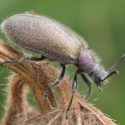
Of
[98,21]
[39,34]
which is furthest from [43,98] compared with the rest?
[98,21]

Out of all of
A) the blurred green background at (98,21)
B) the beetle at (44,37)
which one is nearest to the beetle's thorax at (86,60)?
the beetle at (44,37)

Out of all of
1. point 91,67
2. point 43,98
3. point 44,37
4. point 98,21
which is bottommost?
point 43,98

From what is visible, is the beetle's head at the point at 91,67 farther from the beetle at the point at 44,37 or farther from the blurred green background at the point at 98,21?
the blurred green background at the point at 98,21

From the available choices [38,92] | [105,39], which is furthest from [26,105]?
[105,39]

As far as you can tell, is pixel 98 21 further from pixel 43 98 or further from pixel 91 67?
pixel 43 98

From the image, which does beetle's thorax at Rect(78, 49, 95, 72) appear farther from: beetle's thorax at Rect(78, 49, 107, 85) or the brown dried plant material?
the brown dried plant material

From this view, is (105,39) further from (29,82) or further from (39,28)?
(29,82)
